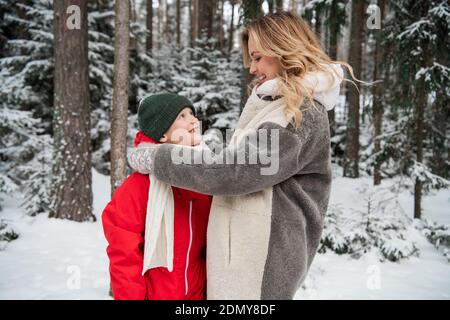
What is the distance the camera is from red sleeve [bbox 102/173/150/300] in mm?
1600

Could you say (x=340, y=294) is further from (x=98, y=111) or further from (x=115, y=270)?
(x=98, y=111)

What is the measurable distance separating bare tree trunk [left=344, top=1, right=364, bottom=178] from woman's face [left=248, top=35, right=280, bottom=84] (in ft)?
32.7

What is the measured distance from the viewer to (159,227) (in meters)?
1.62

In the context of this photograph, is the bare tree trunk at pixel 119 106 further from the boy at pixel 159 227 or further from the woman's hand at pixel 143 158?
the woman's hand at pixel 143 158

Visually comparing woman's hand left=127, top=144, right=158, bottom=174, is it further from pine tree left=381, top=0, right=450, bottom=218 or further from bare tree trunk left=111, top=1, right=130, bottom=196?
pine tree left=381, top=0, right=450, bottom=218

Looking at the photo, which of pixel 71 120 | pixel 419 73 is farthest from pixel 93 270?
pixel 419 73

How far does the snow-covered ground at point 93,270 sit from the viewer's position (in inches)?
175

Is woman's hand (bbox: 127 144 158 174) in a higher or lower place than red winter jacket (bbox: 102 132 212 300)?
higher

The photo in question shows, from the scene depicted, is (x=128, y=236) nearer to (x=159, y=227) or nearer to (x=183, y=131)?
(x=159, y=227)

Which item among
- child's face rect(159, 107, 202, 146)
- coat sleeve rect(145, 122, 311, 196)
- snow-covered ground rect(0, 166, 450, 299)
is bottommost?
snow-covered ground rect(0, 166, 450, 299)

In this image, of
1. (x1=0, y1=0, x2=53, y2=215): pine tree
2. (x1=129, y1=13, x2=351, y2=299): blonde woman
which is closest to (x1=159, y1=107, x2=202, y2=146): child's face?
(x1=129, y1=13, x2=351, y2=299): blonde woman

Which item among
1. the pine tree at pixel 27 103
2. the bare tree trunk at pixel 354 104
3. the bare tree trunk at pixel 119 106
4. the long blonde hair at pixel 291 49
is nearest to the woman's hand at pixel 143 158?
the long blonde hair at pixel 291 49

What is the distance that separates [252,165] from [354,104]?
35.0 feet

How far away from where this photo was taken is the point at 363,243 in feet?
19.9
